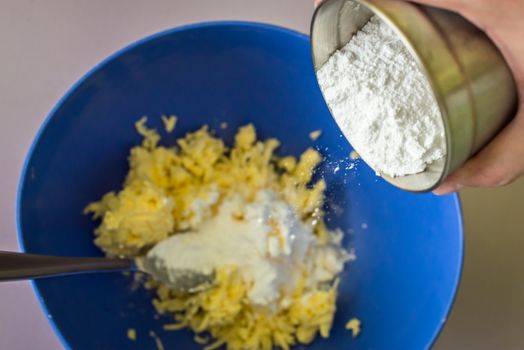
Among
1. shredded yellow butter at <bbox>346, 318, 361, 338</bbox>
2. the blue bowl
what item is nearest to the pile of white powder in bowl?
the blue bowl

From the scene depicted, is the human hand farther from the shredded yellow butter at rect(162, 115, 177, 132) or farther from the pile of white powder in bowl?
the shredded yellow butter at rect(162, 115, 177, 132)

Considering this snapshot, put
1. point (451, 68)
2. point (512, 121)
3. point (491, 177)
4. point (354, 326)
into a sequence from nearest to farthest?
point (451, 68) → point (512, 121) → point (491, 177) → point (354, 326)

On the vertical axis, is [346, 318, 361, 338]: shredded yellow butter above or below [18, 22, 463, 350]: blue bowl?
below

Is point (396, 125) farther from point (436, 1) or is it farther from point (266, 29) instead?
point (266, 29)

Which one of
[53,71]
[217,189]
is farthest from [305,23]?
[53,71]

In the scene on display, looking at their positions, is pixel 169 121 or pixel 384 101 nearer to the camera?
pixel 384 101

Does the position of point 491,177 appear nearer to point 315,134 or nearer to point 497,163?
point 497,163

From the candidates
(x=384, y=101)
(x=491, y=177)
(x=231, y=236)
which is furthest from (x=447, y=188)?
(x=231, y=236)
